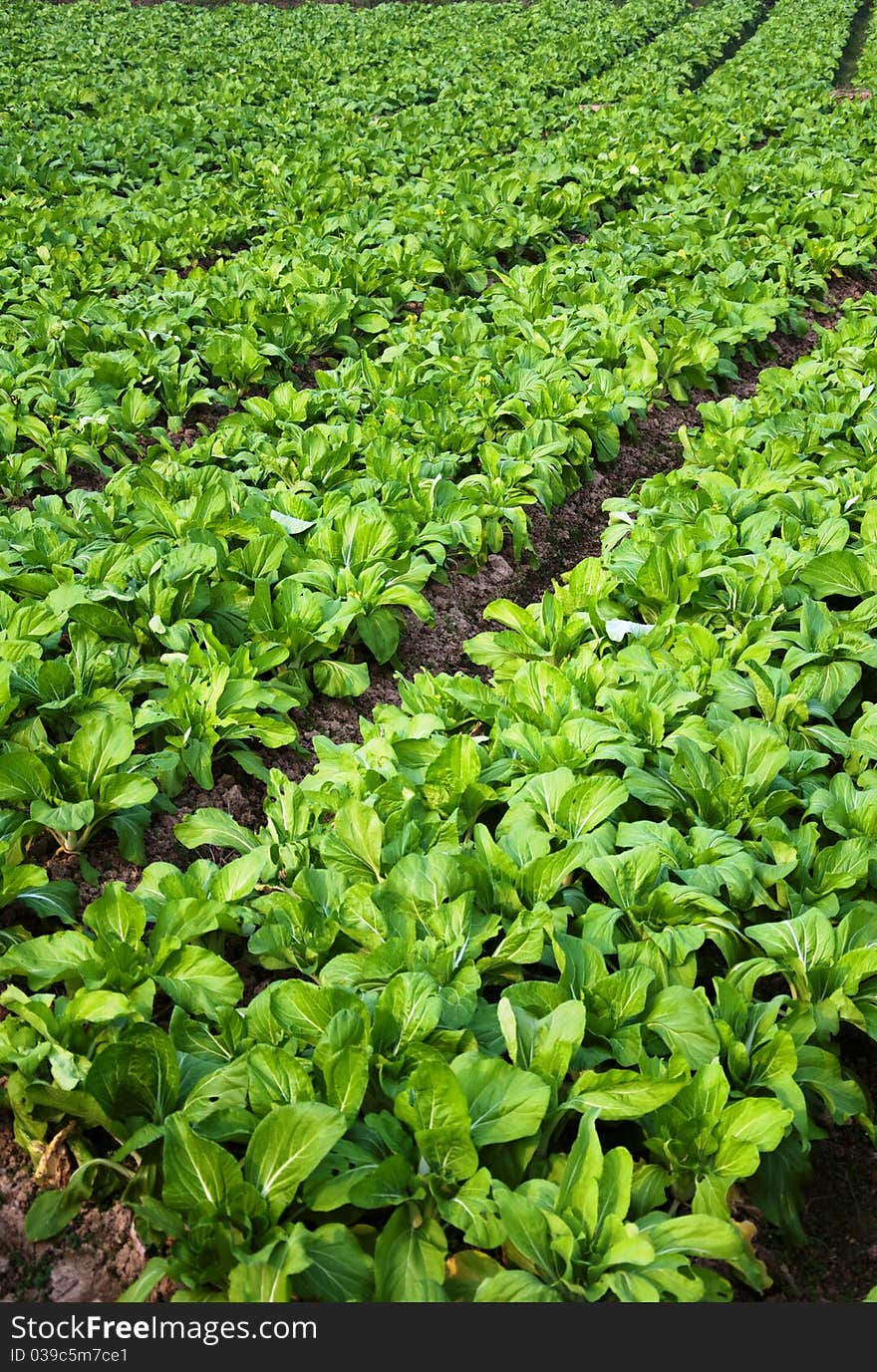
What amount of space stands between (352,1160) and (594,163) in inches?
472

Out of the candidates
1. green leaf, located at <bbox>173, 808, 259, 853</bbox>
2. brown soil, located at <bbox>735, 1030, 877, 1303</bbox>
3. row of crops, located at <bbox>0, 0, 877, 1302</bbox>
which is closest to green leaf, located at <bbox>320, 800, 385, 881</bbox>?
row of crops, located at <bbox>0, 0, 877, 1302</bbox>

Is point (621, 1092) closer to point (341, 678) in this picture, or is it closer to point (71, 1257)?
point (71, 1257)

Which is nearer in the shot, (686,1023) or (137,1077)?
(137,1077)

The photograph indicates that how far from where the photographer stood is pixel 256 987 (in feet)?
9.38

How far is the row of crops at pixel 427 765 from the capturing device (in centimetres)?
210

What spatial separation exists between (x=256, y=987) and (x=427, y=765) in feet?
2.86

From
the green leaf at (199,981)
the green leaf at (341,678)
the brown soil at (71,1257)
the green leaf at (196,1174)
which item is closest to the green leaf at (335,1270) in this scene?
→ the green leaf at (196,1174)

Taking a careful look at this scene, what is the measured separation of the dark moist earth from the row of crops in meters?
0.08

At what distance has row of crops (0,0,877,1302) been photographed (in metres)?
2.10

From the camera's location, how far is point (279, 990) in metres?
2.33

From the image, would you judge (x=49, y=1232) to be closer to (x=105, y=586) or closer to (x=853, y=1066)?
(x=853, y=1066)

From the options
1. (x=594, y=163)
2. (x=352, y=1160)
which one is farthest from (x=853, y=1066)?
(x=594, y=163)

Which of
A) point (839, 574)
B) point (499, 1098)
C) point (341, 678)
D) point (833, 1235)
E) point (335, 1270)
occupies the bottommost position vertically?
point (833, 1235)

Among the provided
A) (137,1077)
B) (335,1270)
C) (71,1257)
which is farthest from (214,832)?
(335,1270)
